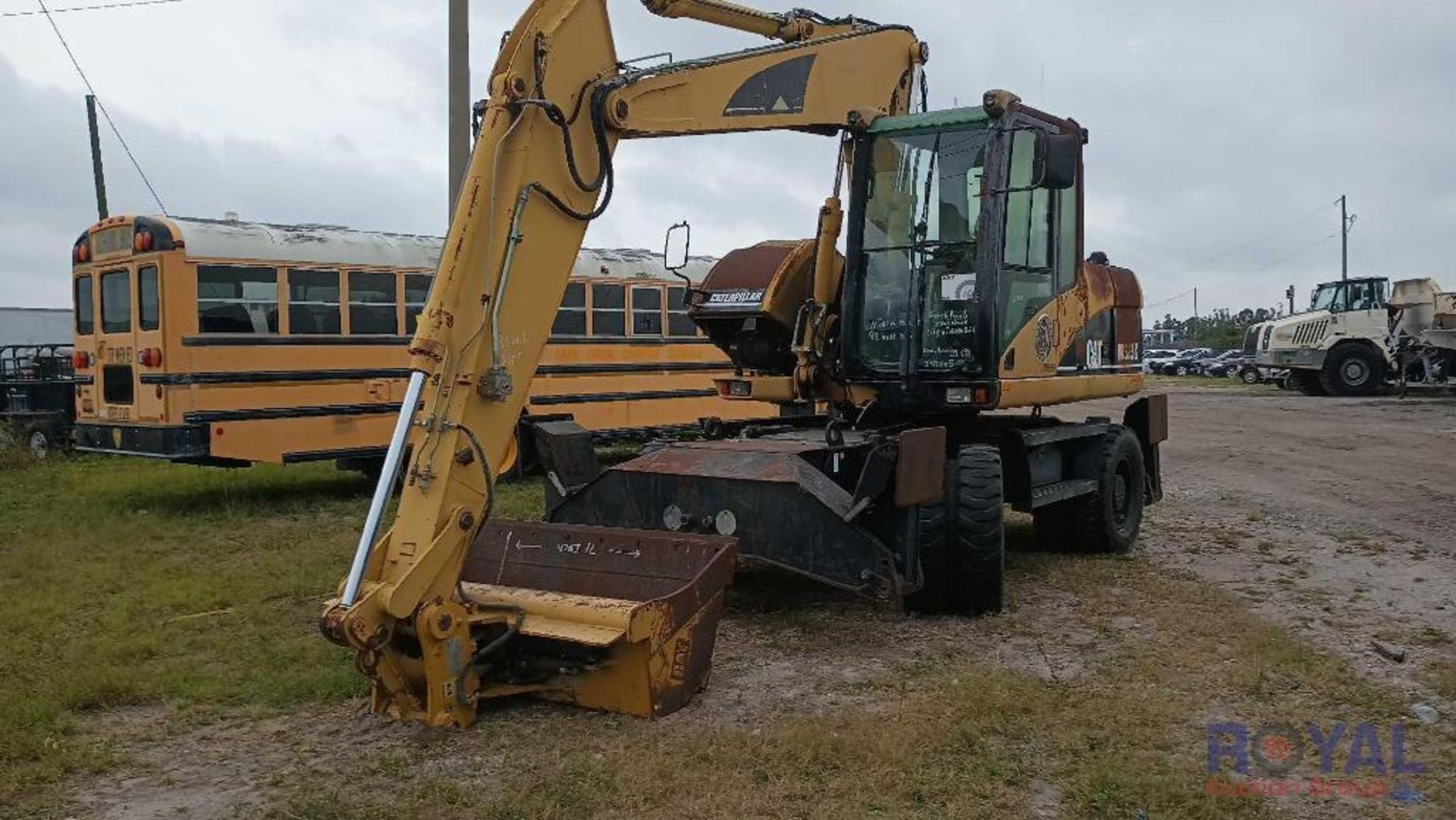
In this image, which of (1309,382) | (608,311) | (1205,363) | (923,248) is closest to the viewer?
Result: (923,248)

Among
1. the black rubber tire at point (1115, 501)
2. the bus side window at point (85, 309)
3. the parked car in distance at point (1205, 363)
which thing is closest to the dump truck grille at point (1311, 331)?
the parked car in distance at point (1205, 363)

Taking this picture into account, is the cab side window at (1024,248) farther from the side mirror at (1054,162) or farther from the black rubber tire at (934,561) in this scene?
the black rubber tire at (934,561)

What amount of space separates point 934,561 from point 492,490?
2870mm

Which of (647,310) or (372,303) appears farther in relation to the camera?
(647,310)

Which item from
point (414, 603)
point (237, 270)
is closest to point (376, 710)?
point (414, 603)

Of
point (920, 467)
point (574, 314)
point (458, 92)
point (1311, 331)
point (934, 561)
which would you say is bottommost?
point (934, 561)

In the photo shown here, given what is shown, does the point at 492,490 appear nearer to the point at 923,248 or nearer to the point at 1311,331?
the point at 923,248

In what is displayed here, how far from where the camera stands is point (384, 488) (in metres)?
4.84

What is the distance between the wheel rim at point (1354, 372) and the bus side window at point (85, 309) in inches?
1102

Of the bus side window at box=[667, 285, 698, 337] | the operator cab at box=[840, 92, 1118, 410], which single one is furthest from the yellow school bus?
the operator cab at box=[840, 92, 1118, 410]

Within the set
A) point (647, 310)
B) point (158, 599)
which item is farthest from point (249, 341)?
point (647, 310)

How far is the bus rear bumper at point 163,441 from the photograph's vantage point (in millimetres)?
11219

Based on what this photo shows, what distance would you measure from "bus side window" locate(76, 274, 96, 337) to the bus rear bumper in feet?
4.12

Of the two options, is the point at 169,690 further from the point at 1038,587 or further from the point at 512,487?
the point at 512,487
